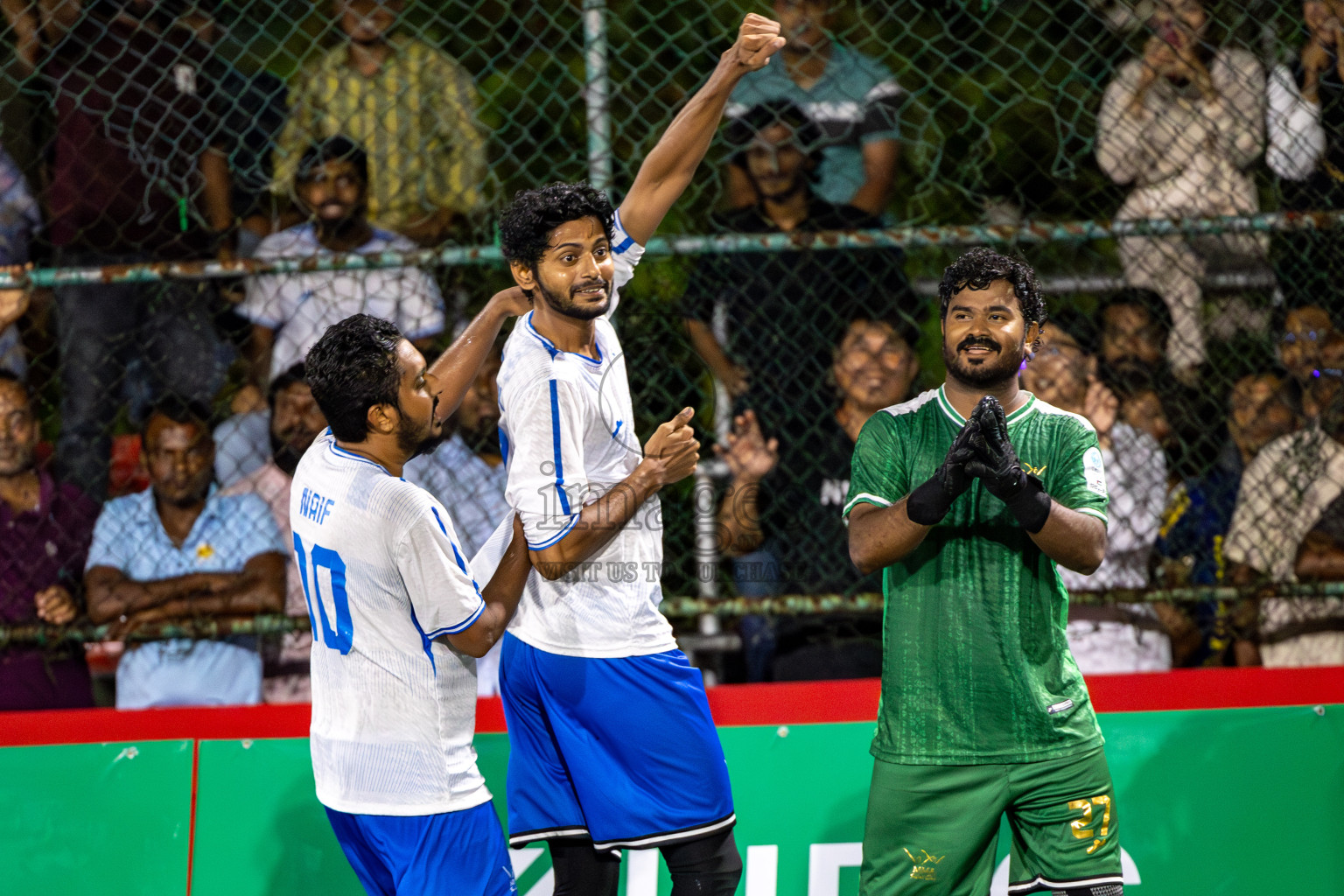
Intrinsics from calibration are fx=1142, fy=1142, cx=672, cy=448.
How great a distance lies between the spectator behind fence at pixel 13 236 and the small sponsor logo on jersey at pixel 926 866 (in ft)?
11.4

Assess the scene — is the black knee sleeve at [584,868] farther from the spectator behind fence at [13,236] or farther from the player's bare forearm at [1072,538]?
the spectator behind fence at [13,236]

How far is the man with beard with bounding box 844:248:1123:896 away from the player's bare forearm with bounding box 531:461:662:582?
0.44m

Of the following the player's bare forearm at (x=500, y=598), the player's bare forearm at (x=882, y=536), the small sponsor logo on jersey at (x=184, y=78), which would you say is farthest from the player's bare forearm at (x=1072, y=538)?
the small sponsor logo on jersey at (x=184, y=78)

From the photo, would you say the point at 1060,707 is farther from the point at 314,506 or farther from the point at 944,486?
the point at 314,506

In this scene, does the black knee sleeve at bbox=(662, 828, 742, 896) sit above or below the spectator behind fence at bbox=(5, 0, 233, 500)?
below

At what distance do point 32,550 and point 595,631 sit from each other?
2.52 meters

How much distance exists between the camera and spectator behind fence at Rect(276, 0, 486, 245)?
4.24 m

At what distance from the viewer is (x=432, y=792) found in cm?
218

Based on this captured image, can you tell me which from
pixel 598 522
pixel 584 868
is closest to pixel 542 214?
pixel 598 522

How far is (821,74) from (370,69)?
1.68 meters

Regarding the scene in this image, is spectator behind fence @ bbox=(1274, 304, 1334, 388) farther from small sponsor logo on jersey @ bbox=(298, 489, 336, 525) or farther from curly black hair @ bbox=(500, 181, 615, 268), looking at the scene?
small sponsor logo on jersey @ bbox=(298, 489, 336, 525)

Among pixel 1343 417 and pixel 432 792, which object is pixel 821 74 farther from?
pixel 432 792

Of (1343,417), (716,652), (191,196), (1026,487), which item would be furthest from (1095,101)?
(191,196)

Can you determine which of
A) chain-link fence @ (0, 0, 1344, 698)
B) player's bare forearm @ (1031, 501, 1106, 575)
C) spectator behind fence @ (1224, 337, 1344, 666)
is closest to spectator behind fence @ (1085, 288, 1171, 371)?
chain-link fence @ (0, 0, 1344, 698)
